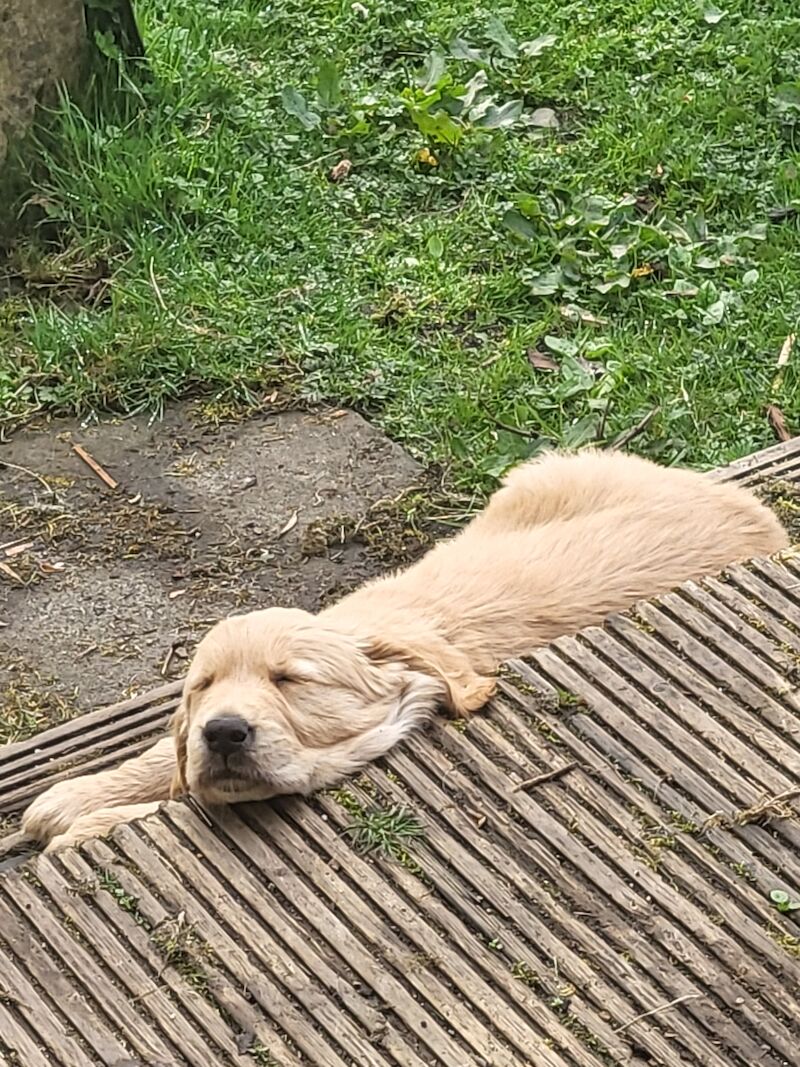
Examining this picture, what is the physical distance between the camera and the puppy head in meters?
3.71

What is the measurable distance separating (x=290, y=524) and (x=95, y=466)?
0.80 m

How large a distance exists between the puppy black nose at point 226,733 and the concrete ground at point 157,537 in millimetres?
1413

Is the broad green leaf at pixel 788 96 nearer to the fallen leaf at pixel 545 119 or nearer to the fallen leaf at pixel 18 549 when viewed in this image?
the fallen leaf at pixel 545 119

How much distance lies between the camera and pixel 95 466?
608 centimetres

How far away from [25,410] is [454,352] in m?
1.63

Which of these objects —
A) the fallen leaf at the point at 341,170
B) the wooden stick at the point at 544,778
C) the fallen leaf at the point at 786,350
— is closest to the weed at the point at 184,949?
the wooden stick at the point at 544,778

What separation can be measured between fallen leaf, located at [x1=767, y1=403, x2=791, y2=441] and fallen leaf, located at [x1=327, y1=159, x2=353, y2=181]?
234 centimetres

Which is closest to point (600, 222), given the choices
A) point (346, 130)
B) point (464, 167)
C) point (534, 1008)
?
point (464, 167)

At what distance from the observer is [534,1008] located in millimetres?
3102

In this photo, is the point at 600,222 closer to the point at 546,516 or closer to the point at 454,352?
the point at 454,352

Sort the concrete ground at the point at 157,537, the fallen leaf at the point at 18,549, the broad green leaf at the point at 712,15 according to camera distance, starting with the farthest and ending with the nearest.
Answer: the broad green leaf at the point at 712,15 → the fallen leaf at the point at 18,549 → the concrete ground at the point at 157,537

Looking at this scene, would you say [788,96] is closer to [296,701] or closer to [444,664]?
[444,664]

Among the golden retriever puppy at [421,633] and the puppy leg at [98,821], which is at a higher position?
the golden retriever puppy at [421,633]

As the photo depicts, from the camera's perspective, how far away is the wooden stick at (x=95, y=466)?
600cm
